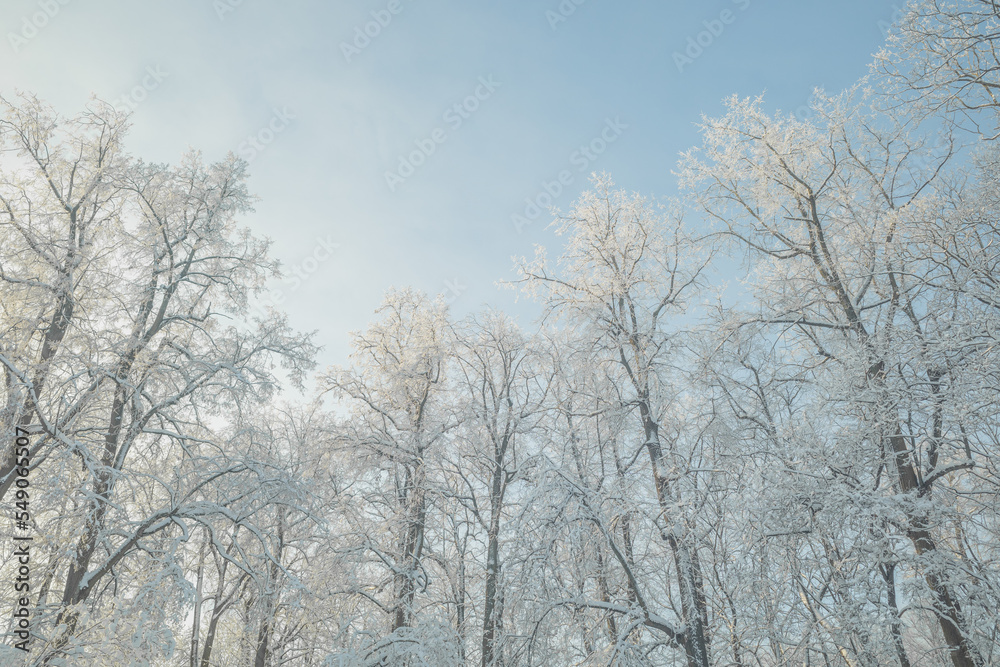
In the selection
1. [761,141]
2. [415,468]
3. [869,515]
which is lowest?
[869,515]

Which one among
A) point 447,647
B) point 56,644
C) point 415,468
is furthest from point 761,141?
point 56,644

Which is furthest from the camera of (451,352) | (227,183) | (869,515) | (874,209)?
(451,352)

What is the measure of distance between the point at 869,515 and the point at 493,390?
631 centimetres

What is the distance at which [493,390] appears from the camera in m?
10.2

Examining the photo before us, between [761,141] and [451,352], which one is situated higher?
[761,141]

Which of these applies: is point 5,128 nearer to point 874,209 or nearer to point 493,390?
point 493,390

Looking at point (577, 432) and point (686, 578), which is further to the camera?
point (577, 432)

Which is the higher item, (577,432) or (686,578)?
(577,432)

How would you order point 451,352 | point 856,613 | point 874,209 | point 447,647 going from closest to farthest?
1. point 856,613
2. point 874,209
3. point 447,647
4. point 451,352

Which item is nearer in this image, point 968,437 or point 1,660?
point 1,660

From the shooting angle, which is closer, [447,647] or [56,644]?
[56,644]

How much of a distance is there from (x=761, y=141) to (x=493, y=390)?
6.36 m

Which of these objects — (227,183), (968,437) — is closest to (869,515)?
(968,437)

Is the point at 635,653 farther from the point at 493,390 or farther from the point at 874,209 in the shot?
the point at 874,209
